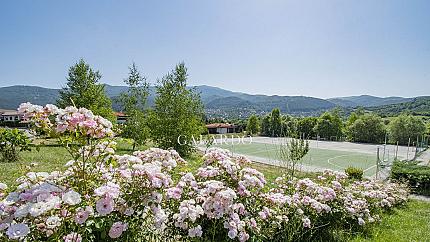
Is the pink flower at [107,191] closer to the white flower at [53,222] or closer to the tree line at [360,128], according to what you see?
the white flower at [53,222]

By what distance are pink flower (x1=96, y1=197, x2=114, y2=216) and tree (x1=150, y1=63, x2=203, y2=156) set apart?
15.4m

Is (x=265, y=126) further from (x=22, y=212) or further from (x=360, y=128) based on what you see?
(x=22, y=212)

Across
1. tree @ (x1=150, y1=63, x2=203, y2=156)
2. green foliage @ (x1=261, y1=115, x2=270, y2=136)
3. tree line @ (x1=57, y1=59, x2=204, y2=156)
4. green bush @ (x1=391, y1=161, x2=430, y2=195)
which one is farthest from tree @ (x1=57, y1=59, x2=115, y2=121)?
green foliage @ (x1=261, y1=115, x2=270, y2=136)

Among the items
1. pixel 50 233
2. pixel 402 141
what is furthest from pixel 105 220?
pixel 402 141

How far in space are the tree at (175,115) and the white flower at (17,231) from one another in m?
15.7

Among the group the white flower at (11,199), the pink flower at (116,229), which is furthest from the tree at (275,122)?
the white flower at (11,199)

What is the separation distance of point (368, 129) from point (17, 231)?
48.0 metres

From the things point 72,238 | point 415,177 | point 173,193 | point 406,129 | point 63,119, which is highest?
point 63,119

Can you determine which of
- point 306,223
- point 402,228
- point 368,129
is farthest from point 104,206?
point 368,129

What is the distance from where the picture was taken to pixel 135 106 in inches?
805

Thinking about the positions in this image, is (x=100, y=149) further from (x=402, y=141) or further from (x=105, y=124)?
(x=402, y=141)

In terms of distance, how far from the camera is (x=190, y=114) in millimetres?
18234

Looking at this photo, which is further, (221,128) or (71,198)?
(221,128)

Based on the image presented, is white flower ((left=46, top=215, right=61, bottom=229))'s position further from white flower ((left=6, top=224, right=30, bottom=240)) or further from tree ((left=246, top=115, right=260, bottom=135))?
tree ((left=246, top=115, right=260, bottom=135))
